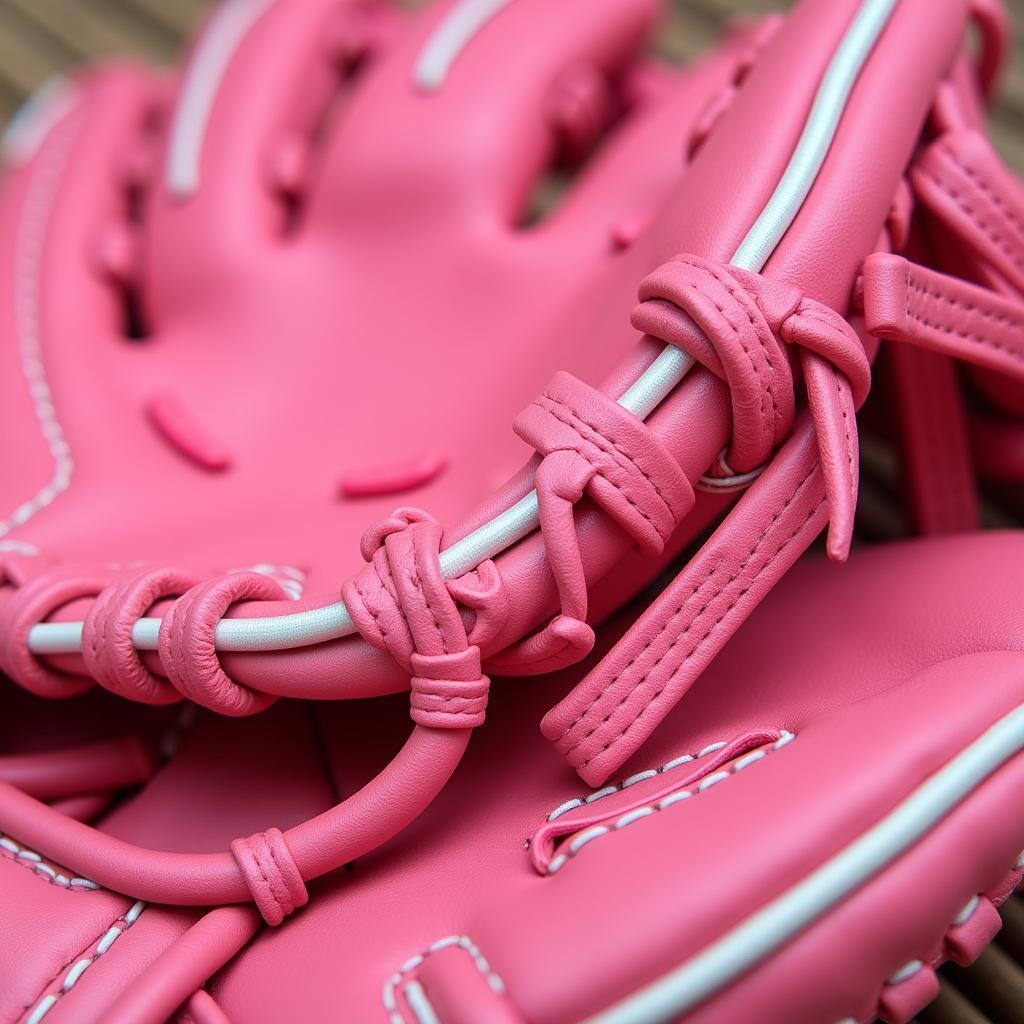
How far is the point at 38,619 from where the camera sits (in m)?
0.56

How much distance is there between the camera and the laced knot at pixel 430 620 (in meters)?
0.48

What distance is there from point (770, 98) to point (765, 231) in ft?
0.34

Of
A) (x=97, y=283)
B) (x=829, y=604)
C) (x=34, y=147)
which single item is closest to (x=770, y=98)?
(x=829, y=604)

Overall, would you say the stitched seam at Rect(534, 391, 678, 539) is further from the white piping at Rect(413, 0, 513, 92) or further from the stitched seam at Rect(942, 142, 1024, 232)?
the white piping at Rect(413, 0, 513, 92)

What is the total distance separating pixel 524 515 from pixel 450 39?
48 centimetres

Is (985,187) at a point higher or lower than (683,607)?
higher

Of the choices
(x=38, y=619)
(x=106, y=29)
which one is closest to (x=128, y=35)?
(x=106, y=29)

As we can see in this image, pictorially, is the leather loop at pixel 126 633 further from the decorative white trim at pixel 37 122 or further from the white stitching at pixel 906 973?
the decorative white trim at pixel 37 122

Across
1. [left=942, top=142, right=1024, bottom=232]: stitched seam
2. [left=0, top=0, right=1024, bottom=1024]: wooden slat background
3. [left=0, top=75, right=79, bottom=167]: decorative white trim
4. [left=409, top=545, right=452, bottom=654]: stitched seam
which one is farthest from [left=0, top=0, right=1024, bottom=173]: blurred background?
[left=409, top=545, right=452, bottom=654]: stitched seam

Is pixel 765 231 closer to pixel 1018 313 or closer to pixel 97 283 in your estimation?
pixel 1018 313

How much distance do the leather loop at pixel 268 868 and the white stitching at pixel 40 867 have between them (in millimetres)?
103

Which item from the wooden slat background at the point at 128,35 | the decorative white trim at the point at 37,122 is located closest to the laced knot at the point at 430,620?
the decorative white trim at the point at 37,122

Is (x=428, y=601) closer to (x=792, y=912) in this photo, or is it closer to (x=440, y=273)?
(x=792, y=912)

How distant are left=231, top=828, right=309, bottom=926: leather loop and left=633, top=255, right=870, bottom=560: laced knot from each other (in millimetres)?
282
